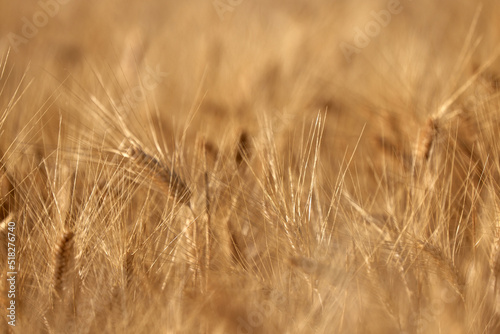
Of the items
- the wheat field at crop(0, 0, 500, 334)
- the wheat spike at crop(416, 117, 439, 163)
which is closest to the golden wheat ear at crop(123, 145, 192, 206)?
the wheat field at crop(0, 0, 500, 334)

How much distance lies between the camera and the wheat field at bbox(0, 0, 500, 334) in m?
0.81

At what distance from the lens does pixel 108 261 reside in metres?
0.83

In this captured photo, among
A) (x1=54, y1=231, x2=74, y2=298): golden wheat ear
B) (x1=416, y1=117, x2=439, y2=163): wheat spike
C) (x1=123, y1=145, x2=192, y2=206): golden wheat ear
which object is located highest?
(x1=416, y1=117, x2=439, y2=163): wheat spike

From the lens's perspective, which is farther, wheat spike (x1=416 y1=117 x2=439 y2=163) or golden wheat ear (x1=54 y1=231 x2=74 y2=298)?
wheat spike (x1=416 y1=117 x2=439 y2=163)

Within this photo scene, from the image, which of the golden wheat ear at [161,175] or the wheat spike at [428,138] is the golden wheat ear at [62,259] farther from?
the wheat spike at [428,138]

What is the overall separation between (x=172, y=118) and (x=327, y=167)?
15.6 inches

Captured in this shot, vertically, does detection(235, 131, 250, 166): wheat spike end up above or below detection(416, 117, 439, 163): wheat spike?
below

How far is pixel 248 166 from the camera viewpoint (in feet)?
3.20

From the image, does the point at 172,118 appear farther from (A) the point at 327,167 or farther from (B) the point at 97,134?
(A) the point at 327,167

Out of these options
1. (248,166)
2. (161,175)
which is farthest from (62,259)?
(248,166)

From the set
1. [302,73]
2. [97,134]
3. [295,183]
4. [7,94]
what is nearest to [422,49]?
[302,73]

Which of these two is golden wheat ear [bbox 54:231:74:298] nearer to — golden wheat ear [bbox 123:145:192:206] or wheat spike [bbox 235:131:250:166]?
golden wheat ear [bbox 123:145:192:206]

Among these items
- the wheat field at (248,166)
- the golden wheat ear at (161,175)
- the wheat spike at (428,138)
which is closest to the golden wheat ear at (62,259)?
the wheat field at (248,166)

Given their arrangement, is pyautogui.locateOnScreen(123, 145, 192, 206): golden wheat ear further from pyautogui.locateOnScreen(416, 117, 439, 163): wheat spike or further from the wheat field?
pyautogui.locateOnScreen(416, 117, 439, 163): wheat spike
